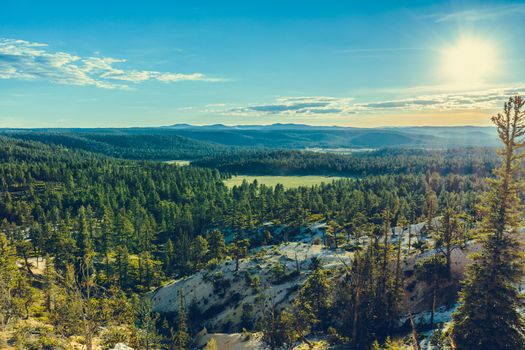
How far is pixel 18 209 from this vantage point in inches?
6767

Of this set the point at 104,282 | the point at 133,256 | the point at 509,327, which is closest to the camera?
the point at 509,327

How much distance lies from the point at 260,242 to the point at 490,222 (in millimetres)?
112363

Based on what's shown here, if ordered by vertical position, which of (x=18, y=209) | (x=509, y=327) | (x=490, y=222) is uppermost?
(x=490, y=222)

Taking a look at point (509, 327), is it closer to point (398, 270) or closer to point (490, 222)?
point (490, 222)

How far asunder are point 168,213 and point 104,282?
75630 mm

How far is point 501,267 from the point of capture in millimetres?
32781

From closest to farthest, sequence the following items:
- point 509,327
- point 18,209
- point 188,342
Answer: point 509,327 < point 188,342 < point 18,209

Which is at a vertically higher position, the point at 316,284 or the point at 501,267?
the point at 501,267

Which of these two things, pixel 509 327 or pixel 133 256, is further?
pixel 133 256

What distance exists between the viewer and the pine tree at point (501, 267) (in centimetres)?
3262

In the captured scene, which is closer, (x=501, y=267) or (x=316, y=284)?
(x=501, y=267)

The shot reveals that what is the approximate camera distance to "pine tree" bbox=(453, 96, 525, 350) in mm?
32625

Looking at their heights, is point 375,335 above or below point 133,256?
above

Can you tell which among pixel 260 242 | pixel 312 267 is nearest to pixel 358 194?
pixel 260 242
